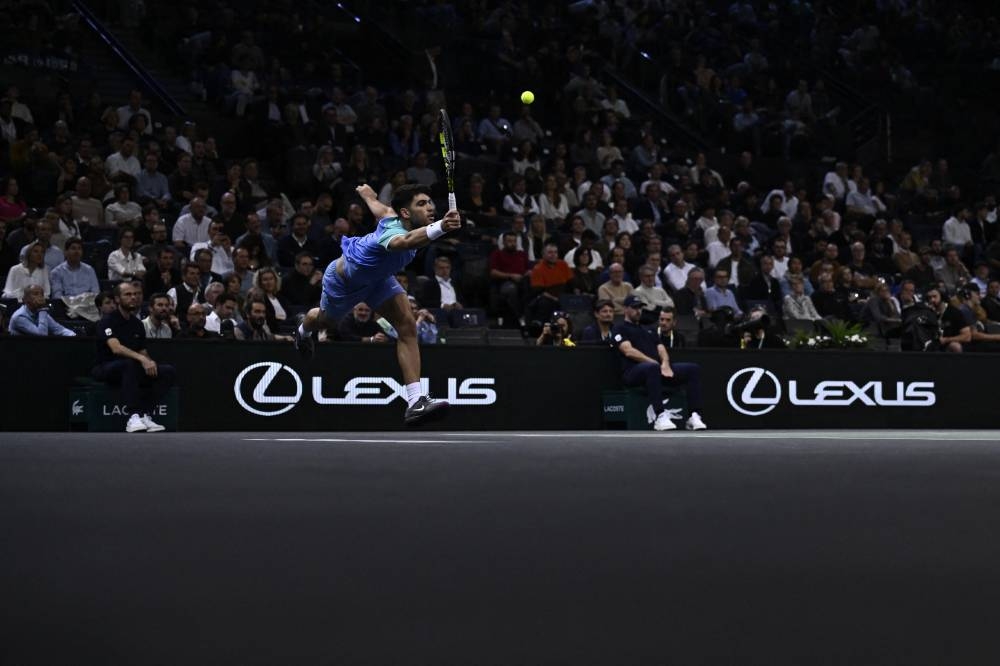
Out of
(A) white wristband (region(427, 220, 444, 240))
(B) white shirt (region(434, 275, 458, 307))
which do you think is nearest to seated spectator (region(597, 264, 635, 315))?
(B) white shirt (region(434, 275, 458, 307))

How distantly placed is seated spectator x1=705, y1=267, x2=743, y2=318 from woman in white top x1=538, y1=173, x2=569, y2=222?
277 centimetres

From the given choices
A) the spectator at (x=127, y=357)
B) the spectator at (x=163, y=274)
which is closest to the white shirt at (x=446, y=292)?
the spectator at (x=163, y=274)

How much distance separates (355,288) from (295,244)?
18.9ft

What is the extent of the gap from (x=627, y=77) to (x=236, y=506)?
2206cm

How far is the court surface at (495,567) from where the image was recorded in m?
2.54

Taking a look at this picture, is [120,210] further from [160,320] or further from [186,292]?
[160,320]

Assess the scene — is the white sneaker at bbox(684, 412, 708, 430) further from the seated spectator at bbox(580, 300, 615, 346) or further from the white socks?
the white socks

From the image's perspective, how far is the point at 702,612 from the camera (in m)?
2.85

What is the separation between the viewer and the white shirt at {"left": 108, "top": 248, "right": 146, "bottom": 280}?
15.1m

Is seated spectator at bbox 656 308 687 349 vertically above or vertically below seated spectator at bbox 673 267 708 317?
below

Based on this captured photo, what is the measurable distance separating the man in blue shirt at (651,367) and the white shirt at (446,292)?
2391 millimetres

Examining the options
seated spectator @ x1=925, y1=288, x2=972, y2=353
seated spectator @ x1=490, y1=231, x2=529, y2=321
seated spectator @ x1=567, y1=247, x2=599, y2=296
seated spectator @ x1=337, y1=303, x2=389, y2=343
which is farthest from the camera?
seated spectator @ x1=925, y1=288, x2=972, y2=353

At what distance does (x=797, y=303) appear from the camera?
18.2m

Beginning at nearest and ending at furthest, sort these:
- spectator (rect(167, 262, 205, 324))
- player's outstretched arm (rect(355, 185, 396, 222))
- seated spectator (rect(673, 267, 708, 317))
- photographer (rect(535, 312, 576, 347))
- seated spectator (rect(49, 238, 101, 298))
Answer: player's outstretched arm (rect(355, 185, 396, 222)), seated spectator (rect(49, 238, 101, 298)), spectator (rect(167, 262, 205, 324)), photographer (rect(535, 312, 576, 347)), seated spectator (rect(673, 267, 708, 317))
